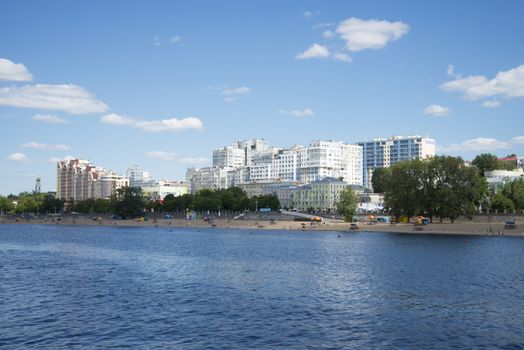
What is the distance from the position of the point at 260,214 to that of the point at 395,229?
68.5 metres

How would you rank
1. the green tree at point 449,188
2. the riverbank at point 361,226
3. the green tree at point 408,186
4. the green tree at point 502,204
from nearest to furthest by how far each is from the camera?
the riverbank at point 361,226, the green tree at point 449,188, the green tree at point 408,186, the green tree at point 502,204

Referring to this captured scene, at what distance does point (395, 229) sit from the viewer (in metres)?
124

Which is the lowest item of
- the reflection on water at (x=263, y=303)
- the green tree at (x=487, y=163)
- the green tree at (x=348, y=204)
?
the reflection on water at (x=263, y=303)

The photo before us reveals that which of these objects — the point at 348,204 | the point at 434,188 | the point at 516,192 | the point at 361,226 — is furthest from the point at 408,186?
the point at 516,192

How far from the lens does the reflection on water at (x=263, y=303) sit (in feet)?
88.7

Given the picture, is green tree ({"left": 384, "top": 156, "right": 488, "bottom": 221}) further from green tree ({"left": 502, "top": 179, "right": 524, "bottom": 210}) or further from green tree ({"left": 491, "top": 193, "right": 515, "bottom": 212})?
green tree ({"left": 502, "top": 179, "right": 524, "bottom": 210})

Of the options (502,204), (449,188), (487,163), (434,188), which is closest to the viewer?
(449,188)

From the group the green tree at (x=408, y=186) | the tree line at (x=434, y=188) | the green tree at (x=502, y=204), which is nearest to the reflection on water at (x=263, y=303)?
the tree line at (x=434, y=188)

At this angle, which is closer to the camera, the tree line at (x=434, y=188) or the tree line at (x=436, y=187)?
the tree line at (x=436, y=187)

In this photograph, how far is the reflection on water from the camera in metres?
27.0

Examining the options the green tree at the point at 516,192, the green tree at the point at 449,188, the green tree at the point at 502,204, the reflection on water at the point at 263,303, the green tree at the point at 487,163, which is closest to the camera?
the reflection on water at the point at 263,303

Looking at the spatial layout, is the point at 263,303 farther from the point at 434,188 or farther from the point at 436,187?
the point at 436,187

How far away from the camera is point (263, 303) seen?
115ft

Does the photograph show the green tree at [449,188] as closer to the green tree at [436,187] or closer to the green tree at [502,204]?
the green tree at [436,187]
